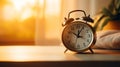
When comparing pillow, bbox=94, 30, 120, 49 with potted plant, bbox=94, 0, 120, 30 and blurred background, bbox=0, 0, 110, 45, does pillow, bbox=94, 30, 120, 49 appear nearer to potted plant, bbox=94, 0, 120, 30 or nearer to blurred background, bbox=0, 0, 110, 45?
potted plant, bbox=94, 0, 120, 30

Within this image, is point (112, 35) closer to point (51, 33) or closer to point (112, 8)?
point (112, 8)

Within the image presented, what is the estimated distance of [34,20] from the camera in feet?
5.49

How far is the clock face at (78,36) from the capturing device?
0.93 metres

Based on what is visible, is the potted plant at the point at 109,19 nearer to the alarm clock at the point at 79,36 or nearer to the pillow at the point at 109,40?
the pillow at the point at 109,40

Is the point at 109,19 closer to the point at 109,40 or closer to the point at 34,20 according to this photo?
the point at 109,40

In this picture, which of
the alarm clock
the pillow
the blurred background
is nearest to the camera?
the alarm clock

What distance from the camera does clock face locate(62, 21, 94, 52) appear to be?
0.93 meters

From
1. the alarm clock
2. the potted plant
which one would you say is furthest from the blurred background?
the alarm clock

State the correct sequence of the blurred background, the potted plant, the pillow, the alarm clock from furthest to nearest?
the blurred background → the potted plant → the pillow → the alarm clock

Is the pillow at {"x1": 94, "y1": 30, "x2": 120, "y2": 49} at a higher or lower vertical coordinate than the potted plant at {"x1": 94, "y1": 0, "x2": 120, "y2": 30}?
lower

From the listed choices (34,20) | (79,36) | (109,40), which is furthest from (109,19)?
(34,20)

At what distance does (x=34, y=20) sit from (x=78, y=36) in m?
0.77

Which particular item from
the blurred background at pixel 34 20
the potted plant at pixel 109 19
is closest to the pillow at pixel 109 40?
the potted plant at pixel 109 19

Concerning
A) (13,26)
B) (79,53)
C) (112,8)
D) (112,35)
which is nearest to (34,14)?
(13,26)
